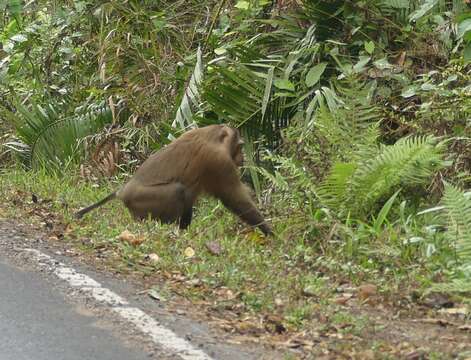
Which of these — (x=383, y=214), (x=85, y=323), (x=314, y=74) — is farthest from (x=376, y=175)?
(x=85, y=323)

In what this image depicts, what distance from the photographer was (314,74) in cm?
957

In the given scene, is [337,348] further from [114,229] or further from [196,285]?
[114,229]

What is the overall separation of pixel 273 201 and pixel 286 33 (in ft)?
7.24

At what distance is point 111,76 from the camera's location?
40.7 feet

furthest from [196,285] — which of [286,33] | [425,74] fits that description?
[286,33]

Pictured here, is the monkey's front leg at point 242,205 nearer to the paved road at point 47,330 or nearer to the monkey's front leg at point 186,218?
the monkey's front leg at point 186,218

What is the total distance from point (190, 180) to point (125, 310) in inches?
117

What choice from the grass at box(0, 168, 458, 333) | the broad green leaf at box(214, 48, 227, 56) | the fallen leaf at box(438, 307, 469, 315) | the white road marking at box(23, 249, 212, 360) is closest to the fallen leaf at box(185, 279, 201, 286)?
the grass at box(0, 168, 458, 333)

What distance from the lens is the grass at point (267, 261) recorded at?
5.77 m

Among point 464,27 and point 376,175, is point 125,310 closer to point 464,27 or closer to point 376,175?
point 376,175

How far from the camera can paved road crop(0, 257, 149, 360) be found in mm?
4875

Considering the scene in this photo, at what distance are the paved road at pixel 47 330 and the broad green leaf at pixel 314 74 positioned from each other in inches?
161

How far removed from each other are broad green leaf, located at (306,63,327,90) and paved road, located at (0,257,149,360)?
410cm

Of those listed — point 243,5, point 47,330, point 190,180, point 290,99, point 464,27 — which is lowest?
point 290,99
